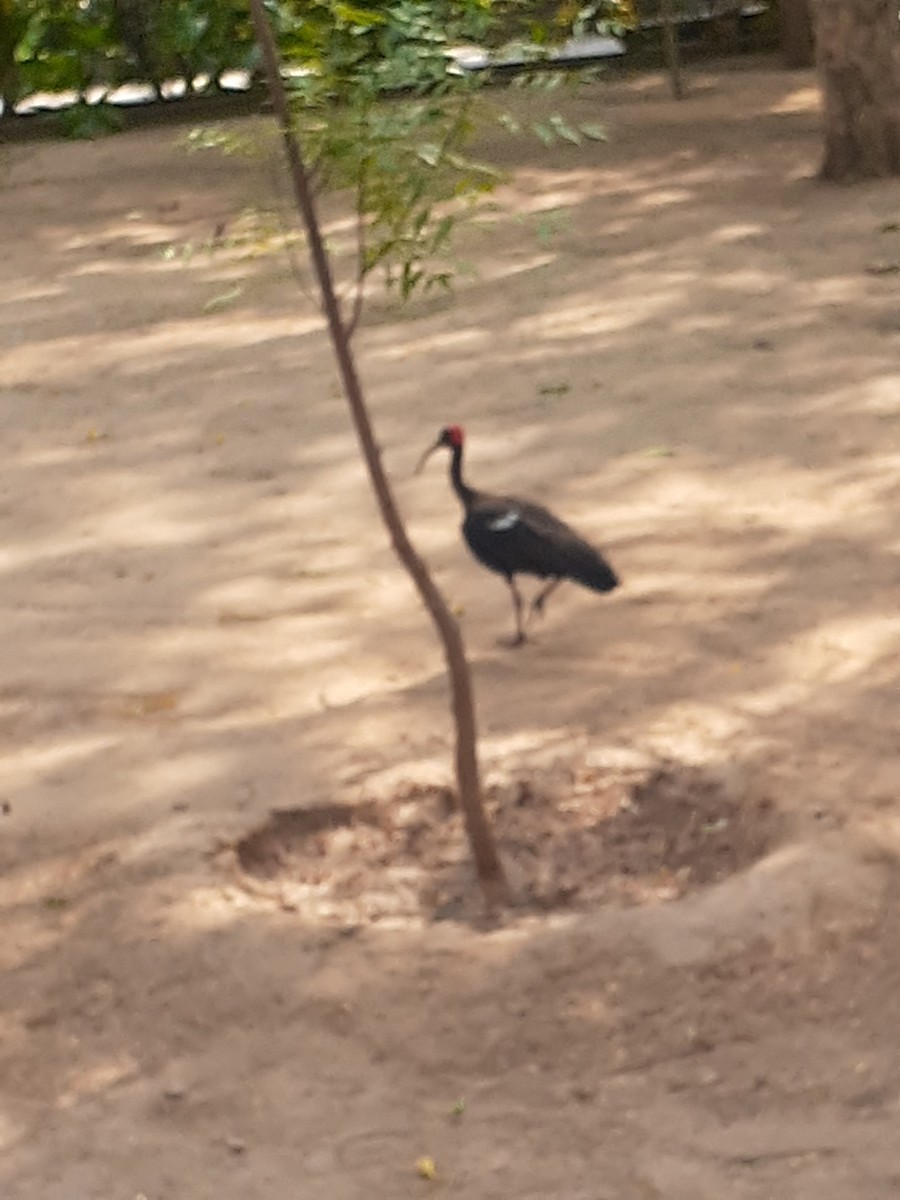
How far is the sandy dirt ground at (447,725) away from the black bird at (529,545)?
0.89 ft

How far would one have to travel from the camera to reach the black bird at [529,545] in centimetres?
515

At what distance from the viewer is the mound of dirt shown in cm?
425

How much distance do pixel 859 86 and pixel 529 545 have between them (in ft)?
20.6

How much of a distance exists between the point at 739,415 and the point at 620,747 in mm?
2915

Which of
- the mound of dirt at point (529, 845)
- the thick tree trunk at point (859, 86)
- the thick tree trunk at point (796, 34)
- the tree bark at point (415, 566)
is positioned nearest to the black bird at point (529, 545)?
the mound of dirt at point (529, 845)

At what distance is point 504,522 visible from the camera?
518 cm

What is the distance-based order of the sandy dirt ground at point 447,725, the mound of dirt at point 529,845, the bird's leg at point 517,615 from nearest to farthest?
the sandy dirt ground at point 447,725 < the mound of dirt at point 529,845 < the bird's leg at point 517,615

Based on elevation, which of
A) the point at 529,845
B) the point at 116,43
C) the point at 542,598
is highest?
the point at 116,43

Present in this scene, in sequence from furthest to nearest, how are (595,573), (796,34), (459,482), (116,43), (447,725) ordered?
(116,43), (796,34), (459,482), (595,573), (447,725)

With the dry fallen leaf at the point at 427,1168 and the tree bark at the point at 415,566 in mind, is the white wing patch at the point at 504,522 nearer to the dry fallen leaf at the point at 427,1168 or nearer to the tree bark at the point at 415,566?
the tree bark at the point at 415,566

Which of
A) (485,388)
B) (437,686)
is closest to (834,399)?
(485,388)

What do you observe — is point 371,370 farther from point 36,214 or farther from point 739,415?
point 36,214

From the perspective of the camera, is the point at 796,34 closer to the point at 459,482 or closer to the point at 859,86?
the point at 859,86

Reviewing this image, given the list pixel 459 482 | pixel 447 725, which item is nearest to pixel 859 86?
pixel 459 482
